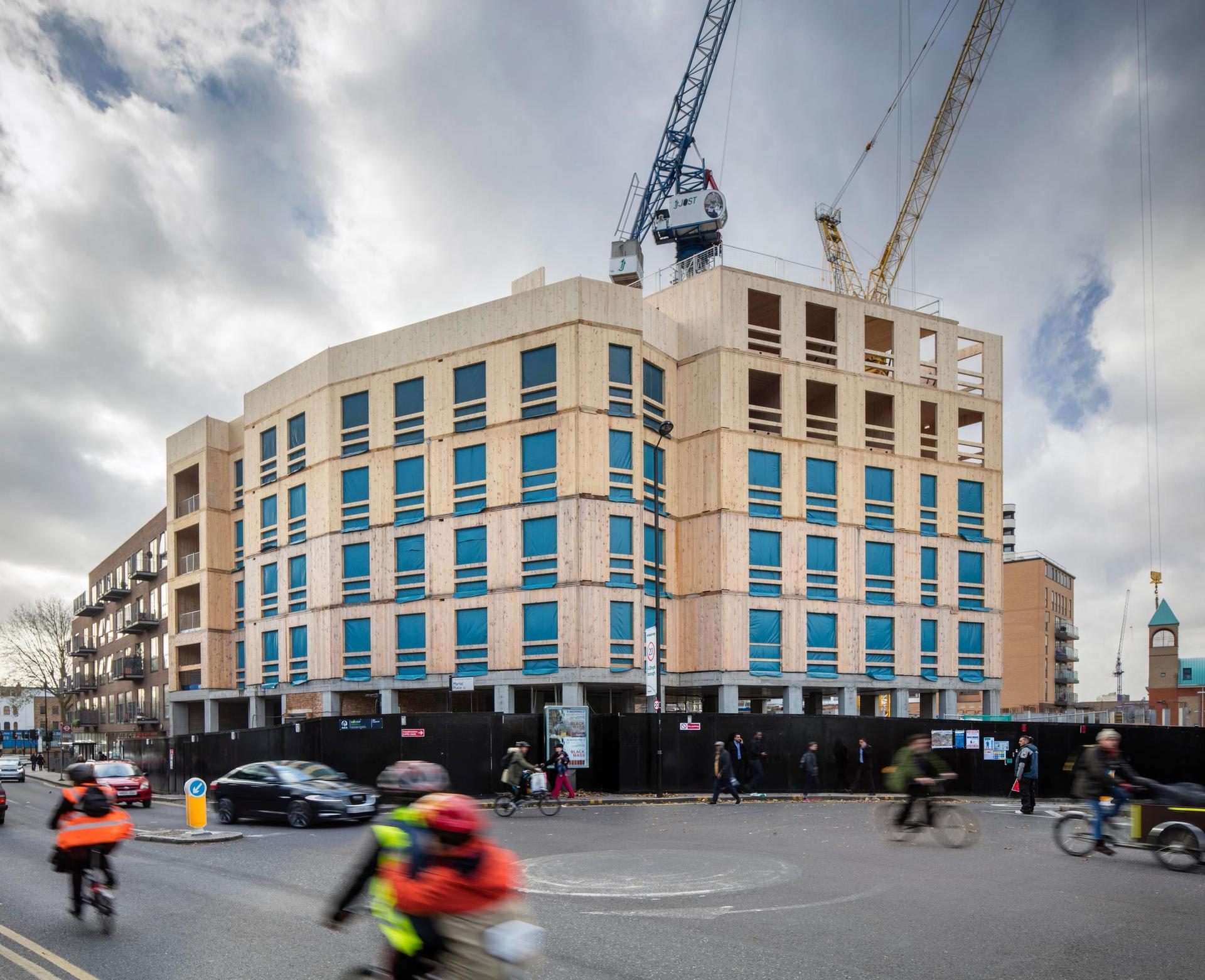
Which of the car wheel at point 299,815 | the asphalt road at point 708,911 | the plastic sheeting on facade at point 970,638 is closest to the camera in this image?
the asphalt road at point 708,911

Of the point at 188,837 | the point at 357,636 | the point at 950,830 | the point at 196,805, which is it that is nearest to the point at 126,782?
the point at 357,636

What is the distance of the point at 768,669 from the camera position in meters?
37.5

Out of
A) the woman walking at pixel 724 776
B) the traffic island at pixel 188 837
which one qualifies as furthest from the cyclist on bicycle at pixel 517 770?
the traffic island at pixel 188 837

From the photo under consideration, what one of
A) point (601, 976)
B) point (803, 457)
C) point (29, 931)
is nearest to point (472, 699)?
point (803, 457)

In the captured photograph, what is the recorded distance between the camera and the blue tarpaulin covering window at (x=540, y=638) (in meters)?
34.0

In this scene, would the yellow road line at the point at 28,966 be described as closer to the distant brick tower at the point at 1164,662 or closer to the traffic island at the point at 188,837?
the traffic island at the point at 188,837

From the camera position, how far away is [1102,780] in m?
14.3

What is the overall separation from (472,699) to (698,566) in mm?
9926

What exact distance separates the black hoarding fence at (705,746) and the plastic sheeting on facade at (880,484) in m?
11.9

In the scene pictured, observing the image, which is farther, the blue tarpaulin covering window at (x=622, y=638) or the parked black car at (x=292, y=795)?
the blue tarpaulin covering window at (x=622, y=638)

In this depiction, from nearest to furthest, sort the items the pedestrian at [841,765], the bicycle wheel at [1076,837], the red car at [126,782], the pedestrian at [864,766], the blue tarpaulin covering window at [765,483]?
the bicycle wheel at [1076,837]
the red car at [126,782]
the pedestrian at [864,766]
the pedestrian at [841,765]
the blue tarpaulin covering window at [765,483]

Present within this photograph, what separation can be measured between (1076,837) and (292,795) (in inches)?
596

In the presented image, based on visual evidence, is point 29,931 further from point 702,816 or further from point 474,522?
point 474,522

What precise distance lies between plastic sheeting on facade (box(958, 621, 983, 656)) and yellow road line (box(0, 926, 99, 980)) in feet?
127
